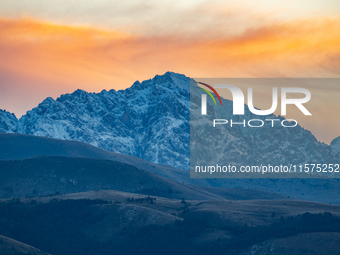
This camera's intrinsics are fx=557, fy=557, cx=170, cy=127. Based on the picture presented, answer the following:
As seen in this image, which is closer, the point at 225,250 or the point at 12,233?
the point at 225,250

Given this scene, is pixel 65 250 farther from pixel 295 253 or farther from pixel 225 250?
pixel 295 253

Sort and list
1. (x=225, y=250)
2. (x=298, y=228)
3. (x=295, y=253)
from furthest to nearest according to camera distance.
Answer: (x=298, y=228)
(x=225, y=250)
(x=295, y=253)

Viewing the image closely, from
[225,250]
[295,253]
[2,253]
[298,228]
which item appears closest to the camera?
[2,253]

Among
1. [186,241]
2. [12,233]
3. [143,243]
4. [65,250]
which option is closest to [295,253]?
[186,241]

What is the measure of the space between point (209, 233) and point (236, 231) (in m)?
9.64

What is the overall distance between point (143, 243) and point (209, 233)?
23.8 meters

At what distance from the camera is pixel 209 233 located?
654 ft

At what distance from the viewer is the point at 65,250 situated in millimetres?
199375

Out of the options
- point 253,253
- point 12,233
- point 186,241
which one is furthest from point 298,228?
Answer: point 12,233

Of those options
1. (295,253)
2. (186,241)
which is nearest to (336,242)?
(295,253)

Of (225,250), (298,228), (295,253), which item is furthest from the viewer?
(298,228)

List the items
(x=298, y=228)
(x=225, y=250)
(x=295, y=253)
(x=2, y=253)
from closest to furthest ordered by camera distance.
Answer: (x=2, y=253), (x=295, y=253), (x=225, y=250), (x=298, y=228)

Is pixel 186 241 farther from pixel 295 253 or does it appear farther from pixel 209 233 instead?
pixel 295 253

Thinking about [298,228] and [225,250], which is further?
[298,228]
